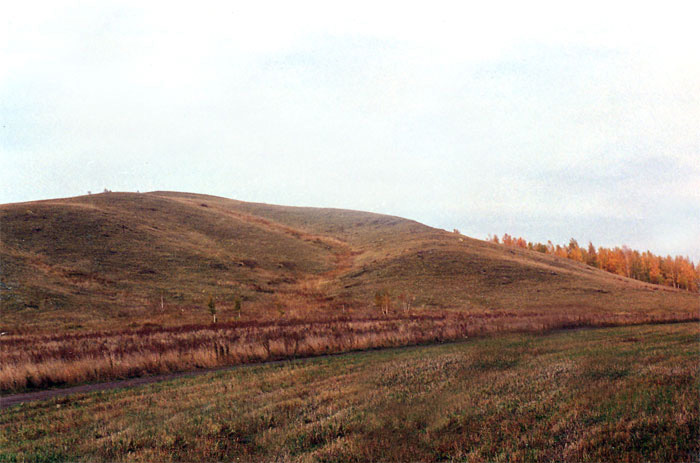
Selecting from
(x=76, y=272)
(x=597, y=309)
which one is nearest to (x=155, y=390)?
(x=597, y=309)

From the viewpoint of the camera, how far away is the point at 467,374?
1315 centimetres

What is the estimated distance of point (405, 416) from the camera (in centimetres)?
941

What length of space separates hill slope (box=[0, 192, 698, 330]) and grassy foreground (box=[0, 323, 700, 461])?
32.8m

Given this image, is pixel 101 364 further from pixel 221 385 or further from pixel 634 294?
pixel 634 294

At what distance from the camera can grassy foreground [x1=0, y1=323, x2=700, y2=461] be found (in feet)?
23.1

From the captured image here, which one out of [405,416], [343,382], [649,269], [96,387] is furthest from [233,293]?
[649,269]

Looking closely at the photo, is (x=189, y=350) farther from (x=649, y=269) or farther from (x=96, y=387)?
(x=649, y=269)

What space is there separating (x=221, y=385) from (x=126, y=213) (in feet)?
291

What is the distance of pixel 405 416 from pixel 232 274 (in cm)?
6353

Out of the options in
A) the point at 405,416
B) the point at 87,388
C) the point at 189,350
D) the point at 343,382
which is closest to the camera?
the point at 405,416

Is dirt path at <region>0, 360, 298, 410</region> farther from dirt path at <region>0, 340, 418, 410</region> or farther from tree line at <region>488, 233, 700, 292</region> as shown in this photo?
tree line at <region>488, 233, 700, 292</region>

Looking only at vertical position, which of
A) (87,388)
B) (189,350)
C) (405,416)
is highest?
(405,416)

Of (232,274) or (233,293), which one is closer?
(233,293)

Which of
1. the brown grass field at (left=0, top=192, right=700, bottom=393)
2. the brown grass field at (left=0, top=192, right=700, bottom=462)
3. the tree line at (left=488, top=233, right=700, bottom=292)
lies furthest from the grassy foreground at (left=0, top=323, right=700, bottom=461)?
the tree line at (left=488, top=233, right=700, bottom=292)
